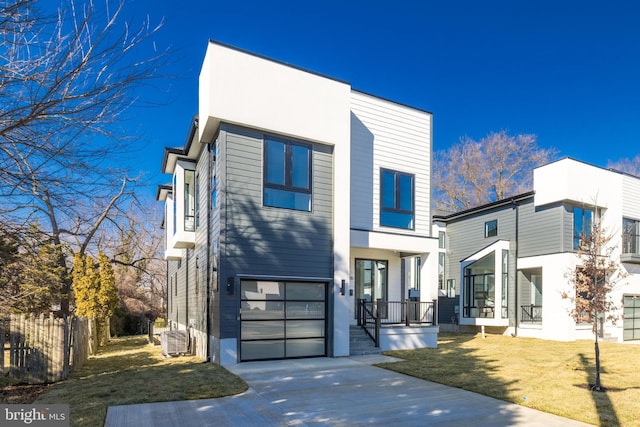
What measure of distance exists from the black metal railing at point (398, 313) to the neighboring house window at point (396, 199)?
2.52 metres

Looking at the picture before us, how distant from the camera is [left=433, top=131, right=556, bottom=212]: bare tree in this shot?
30.1 meters

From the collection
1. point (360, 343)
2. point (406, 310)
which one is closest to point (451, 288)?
point (406, 310)

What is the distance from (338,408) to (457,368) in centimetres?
448

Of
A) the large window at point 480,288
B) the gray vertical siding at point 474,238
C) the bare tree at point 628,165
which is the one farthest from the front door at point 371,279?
the bare tree at point 628,165

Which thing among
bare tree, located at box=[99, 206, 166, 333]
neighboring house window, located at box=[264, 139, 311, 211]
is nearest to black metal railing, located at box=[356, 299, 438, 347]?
neighboring house window, located at box=[264, 139, 311, 211]

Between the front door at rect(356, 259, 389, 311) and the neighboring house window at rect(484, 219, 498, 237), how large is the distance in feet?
28.4

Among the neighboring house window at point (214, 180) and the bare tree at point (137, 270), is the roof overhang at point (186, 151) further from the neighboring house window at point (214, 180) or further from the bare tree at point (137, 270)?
the bare tree at point (137, 270)

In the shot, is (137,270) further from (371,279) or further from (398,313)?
(398,313)

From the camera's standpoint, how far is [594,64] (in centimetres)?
1964

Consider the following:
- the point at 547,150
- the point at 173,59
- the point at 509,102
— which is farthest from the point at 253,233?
the point at 547,150

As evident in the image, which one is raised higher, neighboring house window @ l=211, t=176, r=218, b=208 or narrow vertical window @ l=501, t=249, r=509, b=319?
neighboring house window @ l=211, t=176, r=218, b=208

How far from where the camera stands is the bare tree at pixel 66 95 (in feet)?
12.3

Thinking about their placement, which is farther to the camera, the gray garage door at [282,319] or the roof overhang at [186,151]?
the roof overhang at [186,151]

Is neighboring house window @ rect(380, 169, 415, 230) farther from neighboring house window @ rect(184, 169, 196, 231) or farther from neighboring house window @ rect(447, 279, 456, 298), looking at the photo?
neighboring house window @ rect(447, 279, 456, 298)
